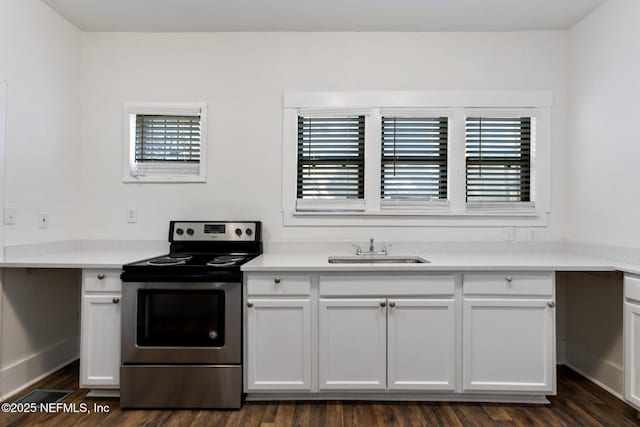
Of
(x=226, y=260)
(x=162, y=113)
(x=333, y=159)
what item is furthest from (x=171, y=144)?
(x=333, y=159)

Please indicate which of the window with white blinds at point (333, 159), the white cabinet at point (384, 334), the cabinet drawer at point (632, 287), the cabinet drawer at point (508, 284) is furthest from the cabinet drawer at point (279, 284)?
the cabinet drawer at point (632, 287)

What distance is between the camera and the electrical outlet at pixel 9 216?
243 centimetres

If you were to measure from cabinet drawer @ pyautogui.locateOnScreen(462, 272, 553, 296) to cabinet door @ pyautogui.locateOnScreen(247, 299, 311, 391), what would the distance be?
996mm

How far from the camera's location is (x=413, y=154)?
9.97 ft

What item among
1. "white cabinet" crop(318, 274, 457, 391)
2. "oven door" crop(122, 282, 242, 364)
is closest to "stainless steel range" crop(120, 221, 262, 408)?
"oven door" crop(122, 282, 242, 364)

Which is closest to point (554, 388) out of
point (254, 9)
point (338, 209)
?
point (338, 209)

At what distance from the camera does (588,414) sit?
7.50 feet

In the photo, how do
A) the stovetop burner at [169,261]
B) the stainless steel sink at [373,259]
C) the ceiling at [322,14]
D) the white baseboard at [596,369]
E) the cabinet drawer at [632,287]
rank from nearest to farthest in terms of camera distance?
the cabinet drawer at [632,287], the stovetop burner at [169,261], the white baseboard at [596,369], the ceiling at [322,14], the stainless steel sink at [373,259]

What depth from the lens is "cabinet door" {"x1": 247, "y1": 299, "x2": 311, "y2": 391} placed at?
2357mm

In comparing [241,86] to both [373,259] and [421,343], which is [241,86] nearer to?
[373,259]

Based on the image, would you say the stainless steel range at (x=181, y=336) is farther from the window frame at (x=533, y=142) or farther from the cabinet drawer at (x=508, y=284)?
the window frame at (x=533, y=142)

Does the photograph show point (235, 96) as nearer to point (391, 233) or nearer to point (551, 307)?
point (391, 233)

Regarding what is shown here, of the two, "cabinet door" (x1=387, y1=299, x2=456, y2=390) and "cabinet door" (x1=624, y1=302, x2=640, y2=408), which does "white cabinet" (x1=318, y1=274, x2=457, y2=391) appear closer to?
"cabinet door" (x1=387, y1=299, x2=456, y2=390)

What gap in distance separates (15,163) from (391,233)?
102 inches
